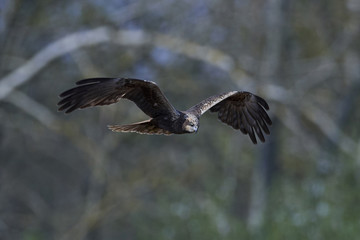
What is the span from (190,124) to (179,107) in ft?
46.1

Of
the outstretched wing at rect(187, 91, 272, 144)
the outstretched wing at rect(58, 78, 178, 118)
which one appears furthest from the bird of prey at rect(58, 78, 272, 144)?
the outstretched wing at rect(187, 91, 272, 144)

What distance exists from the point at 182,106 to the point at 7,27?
453cm

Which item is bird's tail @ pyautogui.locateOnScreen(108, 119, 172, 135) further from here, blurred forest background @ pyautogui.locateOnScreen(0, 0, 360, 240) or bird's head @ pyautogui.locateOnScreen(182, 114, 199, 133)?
blurred forest background @ pyautogui.locateOnScreen(0, 0, 360, 240)

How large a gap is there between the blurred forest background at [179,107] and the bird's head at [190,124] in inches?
313

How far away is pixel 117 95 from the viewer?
5797mm

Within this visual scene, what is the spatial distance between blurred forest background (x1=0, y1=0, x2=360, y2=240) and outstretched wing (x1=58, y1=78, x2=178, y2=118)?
25.5 feet

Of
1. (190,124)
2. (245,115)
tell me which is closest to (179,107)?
(245,115)

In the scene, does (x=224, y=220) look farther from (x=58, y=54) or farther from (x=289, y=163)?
(x=289, y=163)

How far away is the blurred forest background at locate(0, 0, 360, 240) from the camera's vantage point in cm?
1571

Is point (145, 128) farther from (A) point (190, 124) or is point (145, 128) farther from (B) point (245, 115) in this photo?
(B) point (245, 115)

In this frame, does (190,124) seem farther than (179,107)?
No

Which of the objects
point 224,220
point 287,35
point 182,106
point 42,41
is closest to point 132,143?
point 182,106

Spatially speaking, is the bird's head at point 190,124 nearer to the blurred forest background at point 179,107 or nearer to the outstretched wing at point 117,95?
the outstretched wing at point 117,95

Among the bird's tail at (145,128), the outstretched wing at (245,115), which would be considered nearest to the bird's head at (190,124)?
the bird's tail at (145,128)
